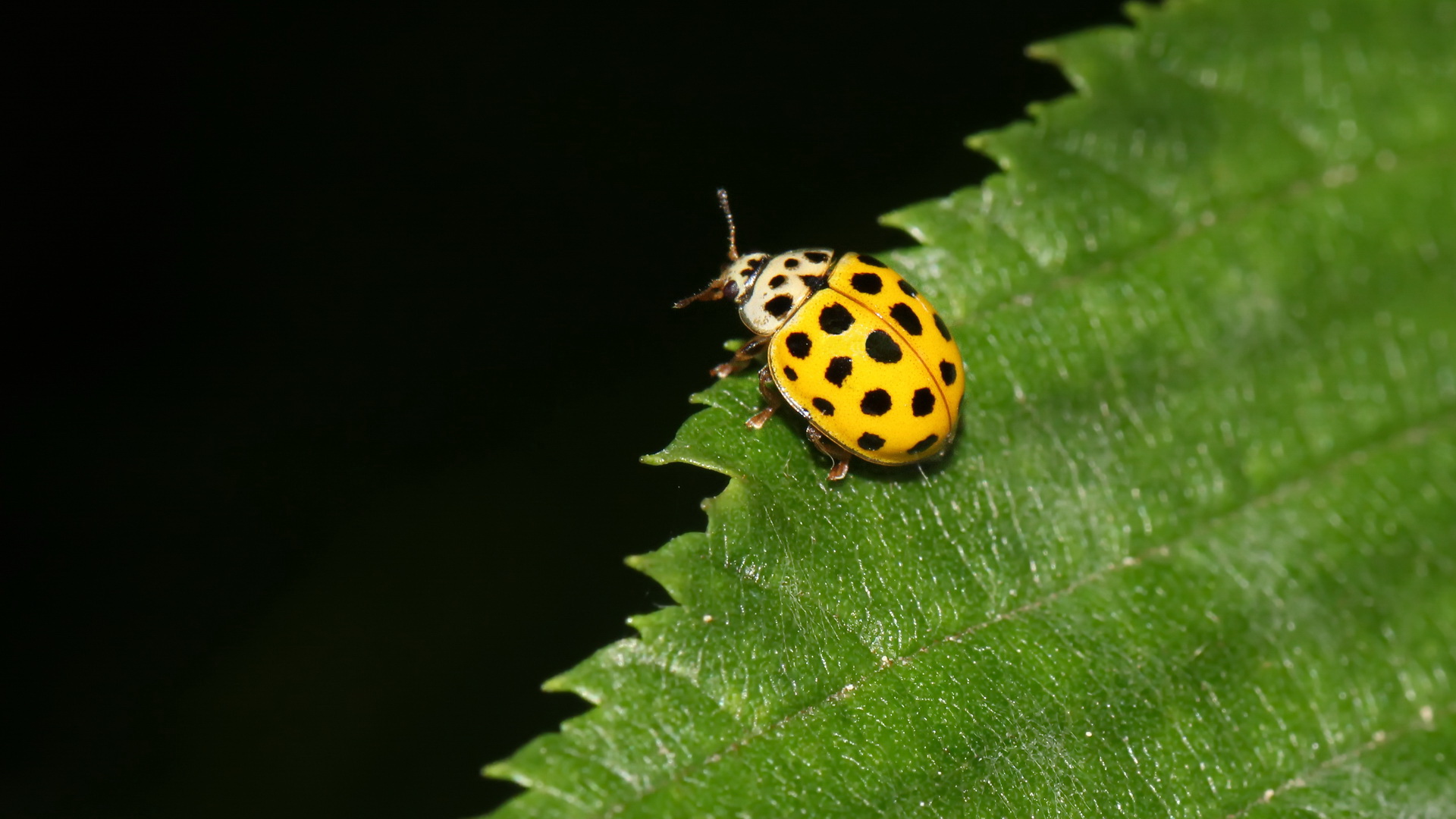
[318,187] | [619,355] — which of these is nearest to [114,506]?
[318,187]

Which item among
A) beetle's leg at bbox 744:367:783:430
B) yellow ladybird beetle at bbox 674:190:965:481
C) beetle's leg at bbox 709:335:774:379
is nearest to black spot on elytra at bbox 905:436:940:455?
yellow ladybird beetle at bbox 674:190:965:481

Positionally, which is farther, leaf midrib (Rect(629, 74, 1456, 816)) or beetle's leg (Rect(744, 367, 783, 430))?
beetle's leg (Rect(744, 367, 783, 430))

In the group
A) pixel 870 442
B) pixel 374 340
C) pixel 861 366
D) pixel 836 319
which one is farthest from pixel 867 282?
pixel 374 340

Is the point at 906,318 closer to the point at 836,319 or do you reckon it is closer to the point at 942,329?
the point at 942,329

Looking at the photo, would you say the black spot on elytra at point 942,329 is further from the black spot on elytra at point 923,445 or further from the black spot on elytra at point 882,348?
the black spot on elytra at point 923,445

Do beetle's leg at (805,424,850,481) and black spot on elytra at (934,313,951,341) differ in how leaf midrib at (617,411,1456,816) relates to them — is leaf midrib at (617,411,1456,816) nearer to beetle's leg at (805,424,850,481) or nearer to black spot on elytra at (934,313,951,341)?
beetle's leg at (805,424,850,481)
